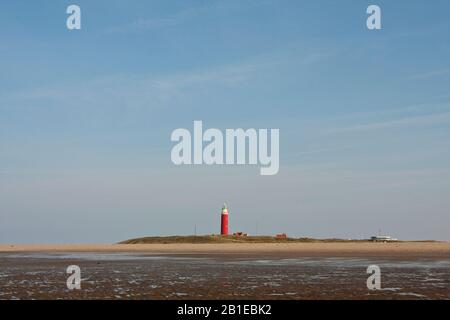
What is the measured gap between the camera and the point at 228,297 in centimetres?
2178

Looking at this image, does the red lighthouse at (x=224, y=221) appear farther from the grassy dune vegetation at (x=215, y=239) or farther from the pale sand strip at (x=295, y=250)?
the pale sand strip at (x=295, y=250)

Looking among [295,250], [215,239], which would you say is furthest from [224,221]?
[295,250]

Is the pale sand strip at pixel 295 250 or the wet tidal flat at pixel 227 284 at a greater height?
the wet tidal flat at pixel 227 284

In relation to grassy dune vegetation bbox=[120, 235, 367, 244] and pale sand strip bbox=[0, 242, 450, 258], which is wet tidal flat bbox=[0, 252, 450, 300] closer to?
pale sand strip bbox=[0, 242, 450, 258]

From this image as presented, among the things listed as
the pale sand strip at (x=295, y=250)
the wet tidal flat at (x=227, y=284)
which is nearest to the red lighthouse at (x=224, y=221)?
the pale sand strip at (x=295, y=250)

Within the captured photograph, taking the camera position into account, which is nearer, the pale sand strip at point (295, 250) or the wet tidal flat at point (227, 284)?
the wet tidal flat at point (227, 284)

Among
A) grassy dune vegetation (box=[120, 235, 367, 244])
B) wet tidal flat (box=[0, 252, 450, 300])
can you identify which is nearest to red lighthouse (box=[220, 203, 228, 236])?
grassy dune vegetation (box=[120, 235, 367, 244])

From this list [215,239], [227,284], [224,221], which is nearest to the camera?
[227,284]

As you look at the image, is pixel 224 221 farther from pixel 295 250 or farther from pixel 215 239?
pixel 295 250

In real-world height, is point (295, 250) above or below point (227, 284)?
below

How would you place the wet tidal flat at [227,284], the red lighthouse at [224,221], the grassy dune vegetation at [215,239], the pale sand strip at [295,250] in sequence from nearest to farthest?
the wet tidal flat at [227,284], the pale sand strip at [295,250], the grassy dune vegetation at [215,239], the red lighthouse at [224,221]

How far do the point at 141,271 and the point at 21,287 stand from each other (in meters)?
10.1
